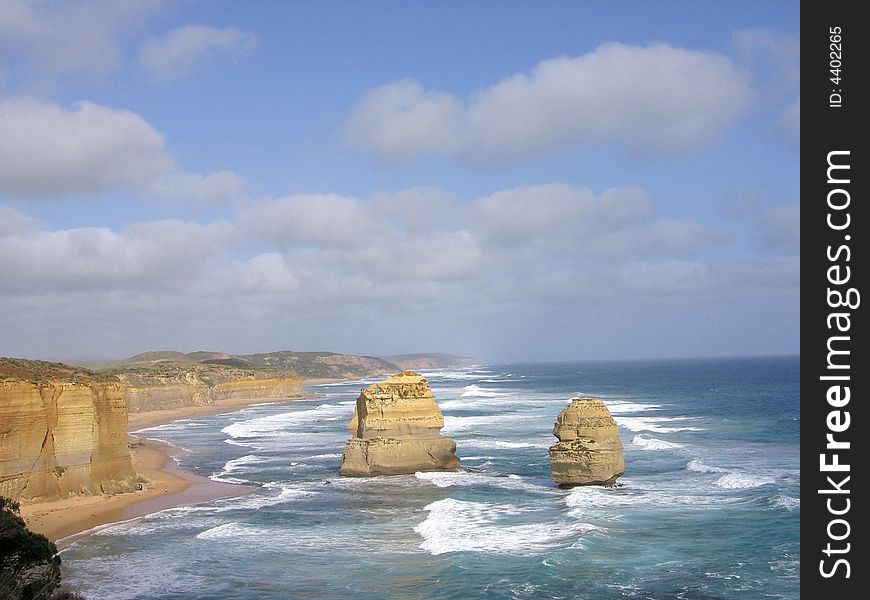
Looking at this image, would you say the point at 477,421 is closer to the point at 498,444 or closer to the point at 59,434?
the point at 498,444

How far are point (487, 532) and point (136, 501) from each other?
16.7 meters

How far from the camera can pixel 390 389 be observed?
127 ft

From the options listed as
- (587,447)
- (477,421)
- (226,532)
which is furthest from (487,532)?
(477,421)

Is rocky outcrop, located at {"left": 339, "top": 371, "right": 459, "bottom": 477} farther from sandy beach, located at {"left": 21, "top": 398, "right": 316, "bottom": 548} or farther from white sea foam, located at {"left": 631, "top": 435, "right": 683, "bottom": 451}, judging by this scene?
white sea foam, located at {"left": 631, "top": 435, "right": 683, "bottom": 451}

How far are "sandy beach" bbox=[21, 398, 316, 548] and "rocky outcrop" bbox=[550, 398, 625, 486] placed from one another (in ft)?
48.2

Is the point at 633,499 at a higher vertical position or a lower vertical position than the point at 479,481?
higher

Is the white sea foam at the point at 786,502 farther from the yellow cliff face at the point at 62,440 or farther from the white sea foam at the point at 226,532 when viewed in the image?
the yellow cliff face at the point at 62,440

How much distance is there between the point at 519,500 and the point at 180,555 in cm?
1327

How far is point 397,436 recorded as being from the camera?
38.4 meters
